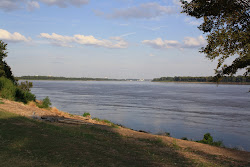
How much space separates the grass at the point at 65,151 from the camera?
7203 millimetres

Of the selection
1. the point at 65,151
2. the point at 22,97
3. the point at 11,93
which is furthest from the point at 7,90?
the point at 65,151

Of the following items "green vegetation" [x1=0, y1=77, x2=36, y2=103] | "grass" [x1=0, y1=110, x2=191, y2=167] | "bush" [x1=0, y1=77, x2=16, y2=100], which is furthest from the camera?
"green vegetation" [x1=0, y1=77, x2=36, y2=103]

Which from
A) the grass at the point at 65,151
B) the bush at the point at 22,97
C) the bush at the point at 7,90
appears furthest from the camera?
the bush at the point at 22,97

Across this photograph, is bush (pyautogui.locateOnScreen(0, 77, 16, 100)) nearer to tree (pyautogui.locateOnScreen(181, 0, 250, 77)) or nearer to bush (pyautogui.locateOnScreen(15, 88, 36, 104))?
bush (pyautogui.locateOnScreen(15, 88, 36, 104))

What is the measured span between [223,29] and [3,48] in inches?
1265

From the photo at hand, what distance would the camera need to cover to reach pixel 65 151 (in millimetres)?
8164

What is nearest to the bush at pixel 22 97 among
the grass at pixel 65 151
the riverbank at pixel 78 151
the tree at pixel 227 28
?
the riverbank at pixel 78 151

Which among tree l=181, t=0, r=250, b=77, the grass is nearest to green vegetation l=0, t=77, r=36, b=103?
the grass

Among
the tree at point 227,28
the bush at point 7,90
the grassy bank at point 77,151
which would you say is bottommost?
the grassy bank at point 77,151

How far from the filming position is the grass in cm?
720

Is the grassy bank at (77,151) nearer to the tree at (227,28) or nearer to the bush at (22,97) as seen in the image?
the tree at (227,28)

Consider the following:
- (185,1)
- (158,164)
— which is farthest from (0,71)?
(158,164)

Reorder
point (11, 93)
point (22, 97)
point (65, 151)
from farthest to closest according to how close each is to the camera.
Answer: point (22, 97) → point (11, 93) → point (65, 151)

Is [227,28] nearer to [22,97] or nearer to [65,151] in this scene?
[65,151]
